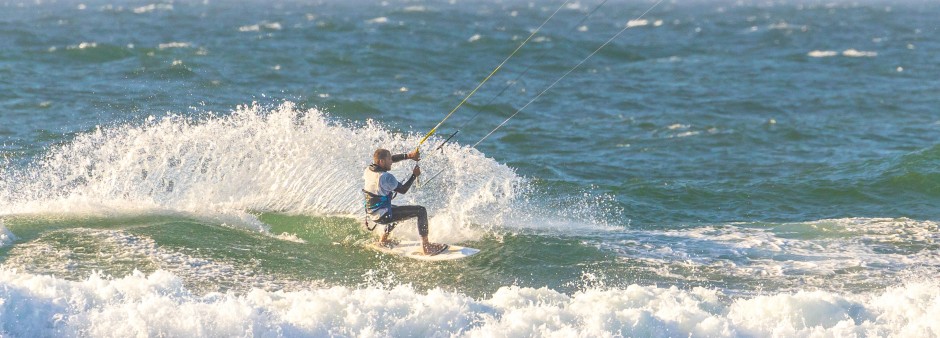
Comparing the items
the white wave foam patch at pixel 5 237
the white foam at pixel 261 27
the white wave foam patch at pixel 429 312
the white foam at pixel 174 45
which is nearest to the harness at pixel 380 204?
the white wave foam patch at pixel 429 312

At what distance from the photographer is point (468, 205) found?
13.4m

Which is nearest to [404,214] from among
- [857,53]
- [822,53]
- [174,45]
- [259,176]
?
[259,176]

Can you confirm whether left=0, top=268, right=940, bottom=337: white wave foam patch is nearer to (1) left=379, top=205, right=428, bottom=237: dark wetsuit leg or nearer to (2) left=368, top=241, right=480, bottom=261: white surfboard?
(2) left=368, top=241, right=480, bottom=261: white surfboard

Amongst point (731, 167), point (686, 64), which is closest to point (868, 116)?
point (731, 167)

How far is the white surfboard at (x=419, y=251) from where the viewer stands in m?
11.7

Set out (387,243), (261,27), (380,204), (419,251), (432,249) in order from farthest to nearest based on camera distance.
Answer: (261,27) → (387,243) → (419,251) → (432,249) → (380,204)

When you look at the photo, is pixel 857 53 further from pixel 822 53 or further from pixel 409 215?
pixel 409 215

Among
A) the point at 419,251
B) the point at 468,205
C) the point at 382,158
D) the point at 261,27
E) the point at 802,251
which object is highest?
the point at 261,27

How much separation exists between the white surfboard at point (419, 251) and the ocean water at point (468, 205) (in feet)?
0.50

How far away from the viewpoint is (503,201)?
13.8 meters

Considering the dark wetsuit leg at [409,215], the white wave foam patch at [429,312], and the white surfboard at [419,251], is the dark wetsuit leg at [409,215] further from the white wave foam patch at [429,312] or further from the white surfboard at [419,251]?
the white wave foam patch at [429,312]

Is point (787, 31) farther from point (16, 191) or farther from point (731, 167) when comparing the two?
point (16, 191)

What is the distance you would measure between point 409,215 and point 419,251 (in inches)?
16.0

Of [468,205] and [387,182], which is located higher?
[387,182]
